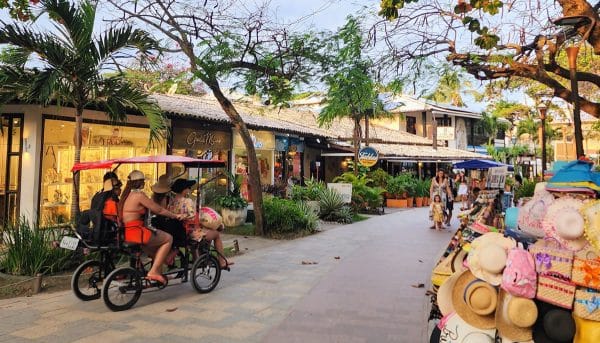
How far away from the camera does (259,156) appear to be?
18516mm

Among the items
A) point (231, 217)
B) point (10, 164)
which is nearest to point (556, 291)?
point (231, 217)

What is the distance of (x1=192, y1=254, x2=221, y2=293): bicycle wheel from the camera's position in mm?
6039

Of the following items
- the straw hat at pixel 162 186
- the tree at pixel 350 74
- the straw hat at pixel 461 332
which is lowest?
the straw hat at pixel 461 332

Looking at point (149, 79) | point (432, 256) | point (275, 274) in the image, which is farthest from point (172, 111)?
point (432, 256)

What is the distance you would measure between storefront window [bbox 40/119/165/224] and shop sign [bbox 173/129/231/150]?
2.32ft

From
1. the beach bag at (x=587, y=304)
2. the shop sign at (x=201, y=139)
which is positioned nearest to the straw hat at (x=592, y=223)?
the beach bag at (x=587, y=304)

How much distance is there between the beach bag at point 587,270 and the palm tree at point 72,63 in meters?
6.67

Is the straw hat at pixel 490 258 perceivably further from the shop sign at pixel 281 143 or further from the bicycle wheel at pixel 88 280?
the shop sign at pixel 281 143

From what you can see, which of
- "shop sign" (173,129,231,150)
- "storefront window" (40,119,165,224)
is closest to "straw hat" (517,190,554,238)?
"storefront window" (40,119,165,224)

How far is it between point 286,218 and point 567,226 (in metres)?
9.33

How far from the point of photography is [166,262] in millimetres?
5938

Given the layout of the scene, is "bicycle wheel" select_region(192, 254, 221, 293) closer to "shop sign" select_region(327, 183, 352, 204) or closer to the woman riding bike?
the woman riding bike

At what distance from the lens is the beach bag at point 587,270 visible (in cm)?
251

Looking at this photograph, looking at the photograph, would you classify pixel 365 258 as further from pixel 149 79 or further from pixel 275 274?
pixel 149 79
